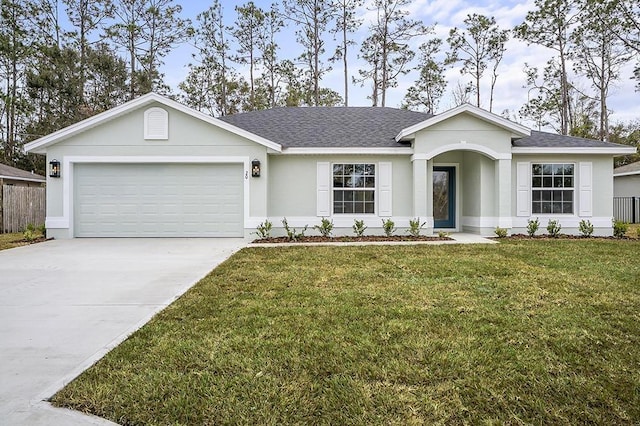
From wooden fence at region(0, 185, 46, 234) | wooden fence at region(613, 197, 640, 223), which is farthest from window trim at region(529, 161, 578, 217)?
wooden fence at region(0, 185, 46, 234)

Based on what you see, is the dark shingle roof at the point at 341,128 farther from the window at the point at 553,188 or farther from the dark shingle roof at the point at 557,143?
the window at the point at 553,188

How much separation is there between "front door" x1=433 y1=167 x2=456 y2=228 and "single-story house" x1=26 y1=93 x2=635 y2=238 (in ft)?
2.46

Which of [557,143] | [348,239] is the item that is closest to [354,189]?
[348,239]

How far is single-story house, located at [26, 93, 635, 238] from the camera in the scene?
421 inches

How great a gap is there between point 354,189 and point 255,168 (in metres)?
3.03

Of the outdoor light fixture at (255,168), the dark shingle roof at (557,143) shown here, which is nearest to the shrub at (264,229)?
the outdoor light fixture at (255,168)

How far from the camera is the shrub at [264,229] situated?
10539 mm

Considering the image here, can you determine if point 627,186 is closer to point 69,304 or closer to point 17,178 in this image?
point 69,304

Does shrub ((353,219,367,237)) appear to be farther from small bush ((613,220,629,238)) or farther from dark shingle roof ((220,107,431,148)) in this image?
small bush ((613,220,629,238))

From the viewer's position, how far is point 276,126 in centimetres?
1316

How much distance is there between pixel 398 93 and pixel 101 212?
19.6m

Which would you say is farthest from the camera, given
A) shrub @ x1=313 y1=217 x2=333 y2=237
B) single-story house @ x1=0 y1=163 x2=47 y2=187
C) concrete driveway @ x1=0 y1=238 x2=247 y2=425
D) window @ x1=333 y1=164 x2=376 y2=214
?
single-story house @ x1=0 y1=163 x2=47 y2=187

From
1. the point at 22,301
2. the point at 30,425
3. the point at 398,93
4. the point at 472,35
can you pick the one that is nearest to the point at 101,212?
the point at 22,301

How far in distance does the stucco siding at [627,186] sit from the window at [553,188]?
1107cm
